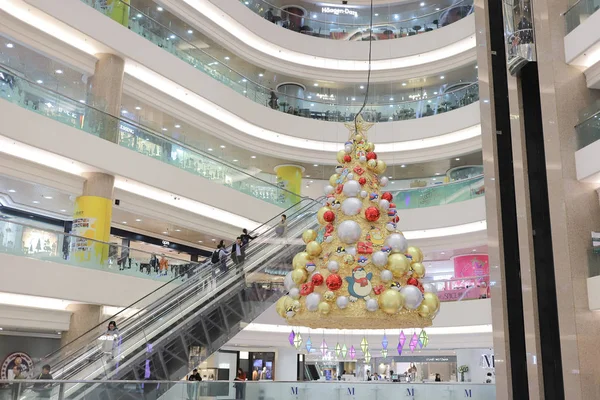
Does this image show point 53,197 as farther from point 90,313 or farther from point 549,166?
point 549,166

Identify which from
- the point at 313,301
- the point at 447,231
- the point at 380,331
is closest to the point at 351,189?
the point at 313,301

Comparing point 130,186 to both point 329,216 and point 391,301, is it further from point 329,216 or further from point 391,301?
point 391,301

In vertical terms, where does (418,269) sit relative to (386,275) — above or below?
above

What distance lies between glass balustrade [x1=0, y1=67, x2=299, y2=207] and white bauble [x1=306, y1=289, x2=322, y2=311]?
9762 mm

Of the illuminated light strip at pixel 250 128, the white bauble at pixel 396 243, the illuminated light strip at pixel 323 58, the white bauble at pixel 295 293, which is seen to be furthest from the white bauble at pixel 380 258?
the illuminated light strip at pixel 323 58

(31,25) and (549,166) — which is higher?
(31,25)

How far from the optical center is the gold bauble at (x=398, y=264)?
18.7ft

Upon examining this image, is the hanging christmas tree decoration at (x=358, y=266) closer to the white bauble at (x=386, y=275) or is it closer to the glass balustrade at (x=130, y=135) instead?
the white bauble at (x=386, y=275)

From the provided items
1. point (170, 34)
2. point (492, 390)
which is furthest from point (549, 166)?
point (170, 34)

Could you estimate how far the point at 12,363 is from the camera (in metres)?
18.0

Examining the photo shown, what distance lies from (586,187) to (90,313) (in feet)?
37.9

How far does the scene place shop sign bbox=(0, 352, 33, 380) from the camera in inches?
701

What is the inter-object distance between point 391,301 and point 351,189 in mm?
1220

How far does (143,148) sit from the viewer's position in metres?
16.7
